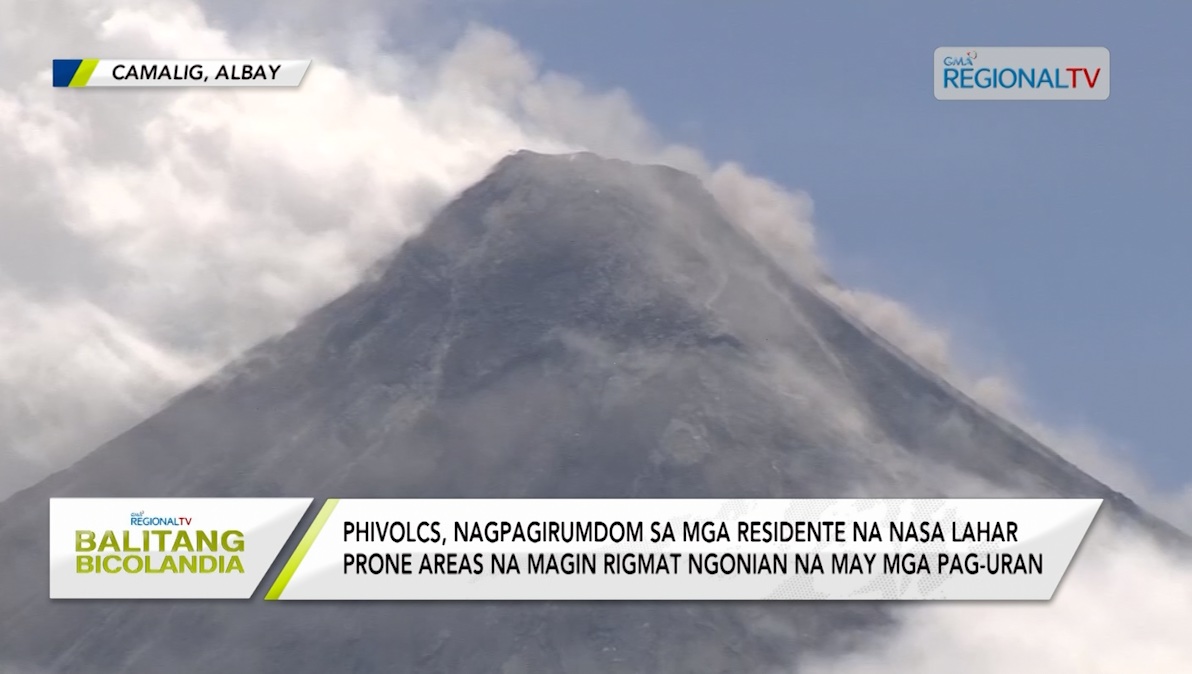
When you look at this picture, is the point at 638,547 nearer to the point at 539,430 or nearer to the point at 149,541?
the point at 149,541

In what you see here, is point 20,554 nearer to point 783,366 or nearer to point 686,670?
point 686,670

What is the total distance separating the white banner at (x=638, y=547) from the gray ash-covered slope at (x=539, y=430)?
4183 cm

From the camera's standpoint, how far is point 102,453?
516ft

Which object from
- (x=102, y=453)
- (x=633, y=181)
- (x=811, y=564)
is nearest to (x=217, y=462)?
(x=102, y=453)

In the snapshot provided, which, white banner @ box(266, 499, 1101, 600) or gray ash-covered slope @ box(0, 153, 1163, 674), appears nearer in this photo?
white banner @ box(266, 499, 1101, 600)

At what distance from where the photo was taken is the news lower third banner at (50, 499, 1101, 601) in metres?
82.2

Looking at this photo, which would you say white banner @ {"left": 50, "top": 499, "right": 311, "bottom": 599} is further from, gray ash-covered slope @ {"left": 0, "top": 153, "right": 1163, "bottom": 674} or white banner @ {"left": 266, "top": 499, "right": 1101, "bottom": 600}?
gray ash-covered slope @ {"left": 0, "top": 153, "right": 1163, "bottom": 674}

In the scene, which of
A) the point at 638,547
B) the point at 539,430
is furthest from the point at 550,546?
the point at 539,430

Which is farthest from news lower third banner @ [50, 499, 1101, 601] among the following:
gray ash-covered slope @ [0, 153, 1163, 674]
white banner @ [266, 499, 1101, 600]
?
gray ash-covered slope @ [0, 153, 1163, 674]

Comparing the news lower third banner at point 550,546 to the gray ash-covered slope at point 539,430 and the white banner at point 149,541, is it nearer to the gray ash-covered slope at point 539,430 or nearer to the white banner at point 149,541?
the white banner at point 149,541

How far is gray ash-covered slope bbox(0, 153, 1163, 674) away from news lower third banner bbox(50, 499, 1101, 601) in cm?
4137

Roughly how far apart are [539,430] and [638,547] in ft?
236

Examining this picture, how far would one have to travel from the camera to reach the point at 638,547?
83.5 m

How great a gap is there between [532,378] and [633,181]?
147 feet
